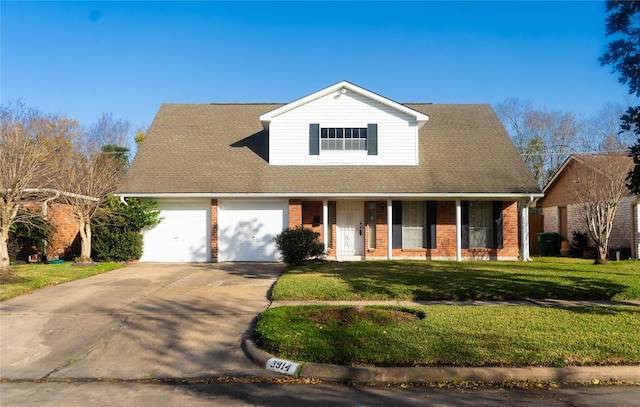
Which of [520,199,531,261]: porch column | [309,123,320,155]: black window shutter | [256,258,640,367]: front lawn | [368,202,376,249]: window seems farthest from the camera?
[309,123,320,155]: black window shutter

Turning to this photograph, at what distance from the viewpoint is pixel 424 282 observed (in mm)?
11602

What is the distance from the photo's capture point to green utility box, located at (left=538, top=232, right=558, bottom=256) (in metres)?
23.0

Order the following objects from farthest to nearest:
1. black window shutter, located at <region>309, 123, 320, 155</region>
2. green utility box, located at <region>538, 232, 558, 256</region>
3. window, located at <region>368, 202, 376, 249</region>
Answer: green utility box, located at <region>538, 232, 558, 256</region>, black window shutter, located at <region>309, 123, 320, 155</region>, window, located at <region>368, 202, 376, 249</region>

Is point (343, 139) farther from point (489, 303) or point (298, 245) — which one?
point (489, 303)

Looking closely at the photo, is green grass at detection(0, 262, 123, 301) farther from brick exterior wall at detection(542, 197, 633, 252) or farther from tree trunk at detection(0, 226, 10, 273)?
brick exterior wall at detection(542, 197, 633, 252)

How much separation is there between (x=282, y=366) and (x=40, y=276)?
943 cm

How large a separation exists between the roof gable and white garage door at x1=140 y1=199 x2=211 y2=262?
4.24m

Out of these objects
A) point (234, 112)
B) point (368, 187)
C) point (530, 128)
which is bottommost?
point (368, 187)

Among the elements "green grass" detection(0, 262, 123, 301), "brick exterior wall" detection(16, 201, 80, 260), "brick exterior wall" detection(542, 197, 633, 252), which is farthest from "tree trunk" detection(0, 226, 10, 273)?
"brick exterior wall" detection(542, 197, 633, 252)

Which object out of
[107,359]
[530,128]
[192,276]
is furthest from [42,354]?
[530,128]

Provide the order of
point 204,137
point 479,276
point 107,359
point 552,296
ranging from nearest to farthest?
1. point 107,359
2. point 552,296
3. point 479,276
4. point 204,137

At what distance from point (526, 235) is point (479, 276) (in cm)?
695

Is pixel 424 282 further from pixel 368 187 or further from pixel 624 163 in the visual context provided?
pixel 624 163

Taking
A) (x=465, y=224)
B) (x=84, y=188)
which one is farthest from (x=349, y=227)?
(x=84, y=188)
